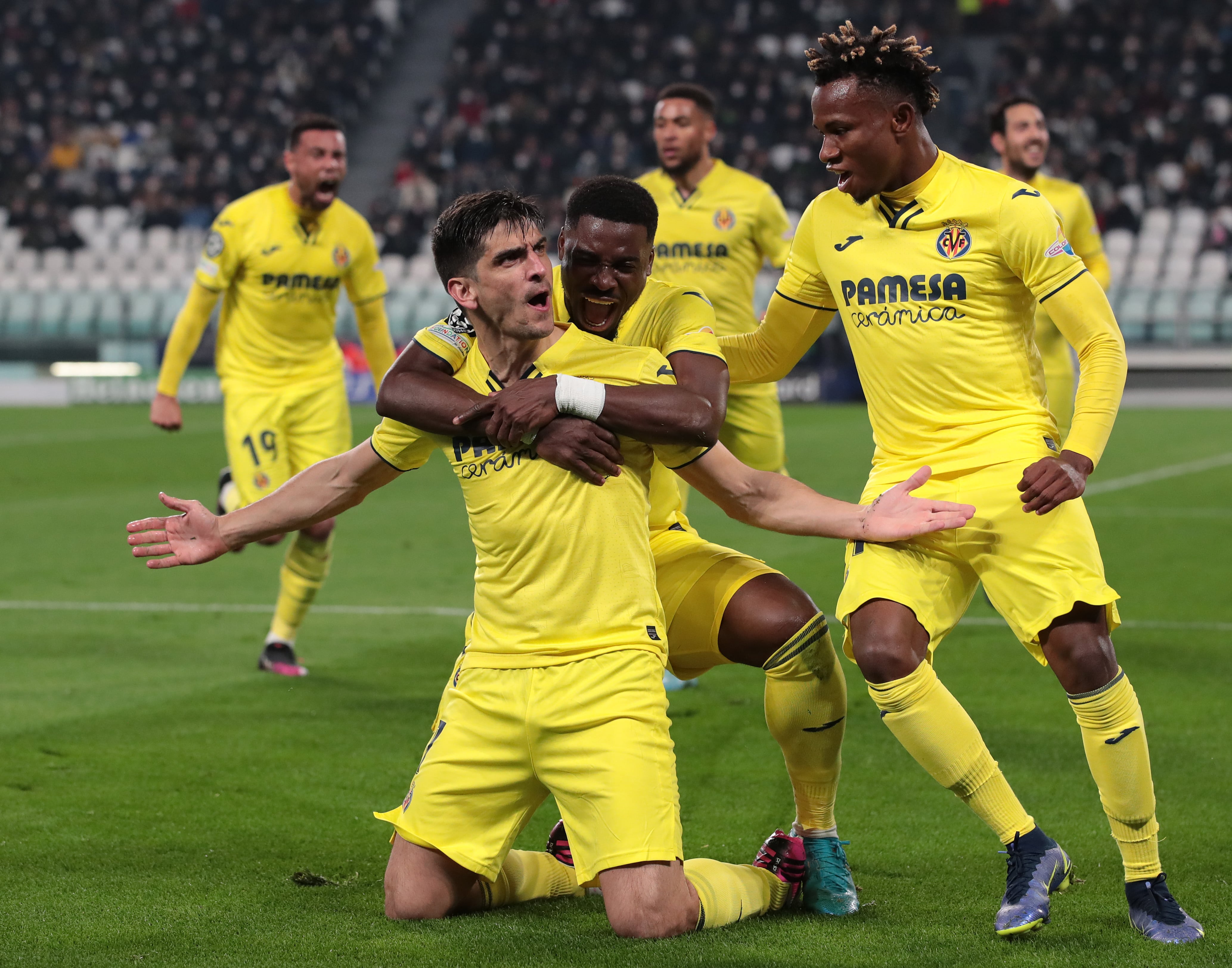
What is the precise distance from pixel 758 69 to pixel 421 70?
886 centimetres

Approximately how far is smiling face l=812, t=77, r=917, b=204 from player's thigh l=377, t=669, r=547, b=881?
147 centimetres

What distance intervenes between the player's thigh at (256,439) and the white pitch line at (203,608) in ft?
4.00

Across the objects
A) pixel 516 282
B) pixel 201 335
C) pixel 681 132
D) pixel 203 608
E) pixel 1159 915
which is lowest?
pixel 203 608

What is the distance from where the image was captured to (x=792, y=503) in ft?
12.9

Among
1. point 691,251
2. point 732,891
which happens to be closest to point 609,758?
point 732,891

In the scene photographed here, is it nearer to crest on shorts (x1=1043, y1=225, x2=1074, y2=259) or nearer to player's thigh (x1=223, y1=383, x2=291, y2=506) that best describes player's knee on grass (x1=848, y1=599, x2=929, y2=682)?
crest on shorts (x1=1043, y1=225, x2=1074, y2=259)

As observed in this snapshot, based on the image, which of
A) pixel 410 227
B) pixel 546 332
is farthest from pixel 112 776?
pixel 410 227

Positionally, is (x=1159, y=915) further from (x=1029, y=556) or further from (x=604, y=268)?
(x=604, y=268)

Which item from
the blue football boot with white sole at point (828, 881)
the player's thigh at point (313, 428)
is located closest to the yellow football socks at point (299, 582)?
the player's thigh at point (313, 428)

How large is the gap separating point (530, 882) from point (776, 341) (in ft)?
5.25

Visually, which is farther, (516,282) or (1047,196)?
(1047,196)

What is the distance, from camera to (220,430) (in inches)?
796

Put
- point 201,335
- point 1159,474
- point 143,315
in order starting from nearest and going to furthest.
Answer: point 201,335
point 1159,474
point 143,315

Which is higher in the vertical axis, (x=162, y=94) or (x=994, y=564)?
(x=162, y=94)
